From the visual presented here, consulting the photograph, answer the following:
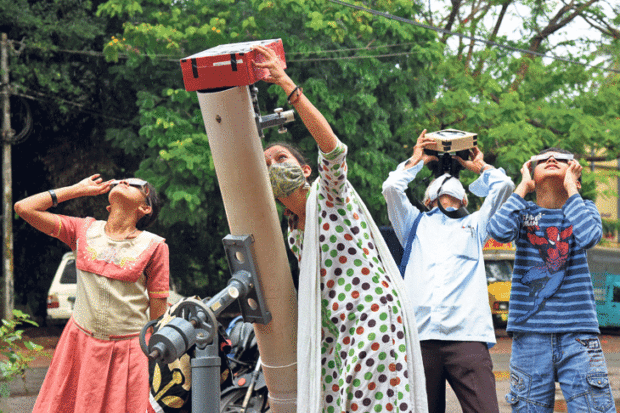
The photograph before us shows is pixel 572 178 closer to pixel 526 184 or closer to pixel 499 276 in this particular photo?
pixel 526 184

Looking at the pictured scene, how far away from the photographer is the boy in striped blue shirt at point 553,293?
3.48 metres

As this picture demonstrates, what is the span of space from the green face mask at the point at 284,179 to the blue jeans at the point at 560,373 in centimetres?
155

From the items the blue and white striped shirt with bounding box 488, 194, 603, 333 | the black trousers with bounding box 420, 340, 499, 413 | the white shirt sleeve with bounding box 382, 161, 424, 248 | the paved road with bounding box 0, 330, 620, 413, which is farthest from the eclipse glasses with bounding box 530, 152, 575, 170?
the paved road with bounding box 0, 330, 620, 413

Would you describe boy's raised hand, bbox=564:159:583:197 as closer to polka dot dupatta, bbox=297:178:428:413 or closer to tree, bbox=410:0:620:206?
polka dot dupatta, bbox=297:178:428:413

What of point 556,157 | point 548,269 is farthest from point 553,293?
point 556,157

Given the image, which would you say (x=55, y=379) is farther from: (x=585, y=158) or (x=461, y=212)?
(x=585, y=158)

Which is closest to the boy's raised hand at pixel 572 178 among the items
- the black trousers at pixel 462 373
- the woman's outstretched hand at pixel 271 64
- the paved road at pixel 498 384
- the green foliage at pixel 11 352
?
the black trousers at pixel 462 373

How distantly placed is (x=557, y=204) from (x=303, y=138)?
931cm

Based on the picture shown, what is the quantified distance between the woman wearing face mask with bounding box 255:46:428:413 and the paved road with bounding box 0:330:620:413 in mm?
3808

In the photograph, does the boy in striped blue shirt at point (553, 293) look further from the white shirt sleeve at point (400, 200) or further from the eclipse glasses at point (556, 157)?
the white shirt sleeve at point (400, 200)

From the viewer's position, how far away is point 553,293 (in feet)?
11.7

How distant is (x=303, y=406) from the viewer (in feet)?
8.36

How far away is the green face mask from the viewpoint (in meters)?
2.65

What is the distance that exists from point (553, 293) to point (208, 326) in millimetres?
2009
